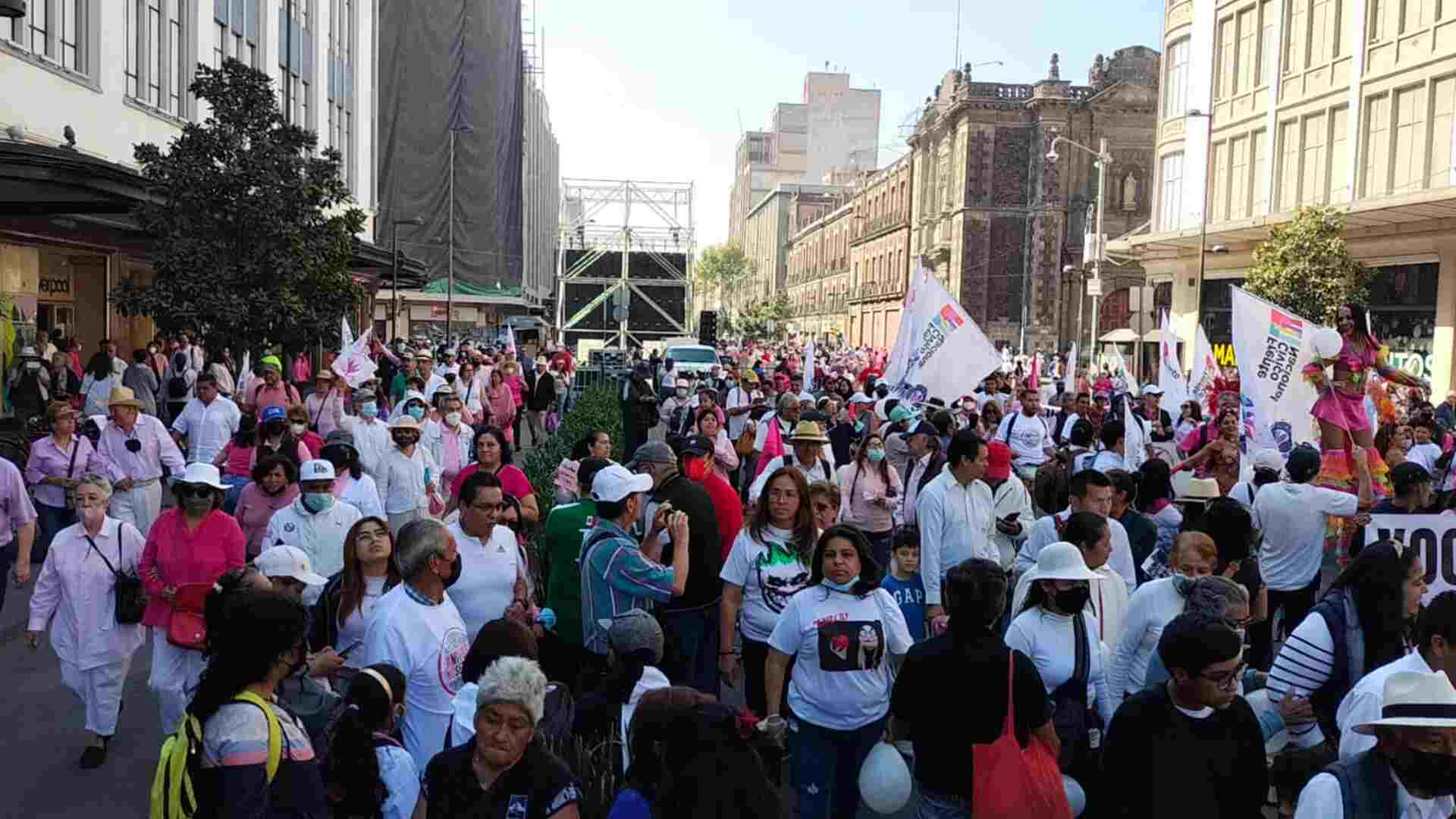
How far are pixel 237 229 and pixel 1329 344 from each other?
14497 mm

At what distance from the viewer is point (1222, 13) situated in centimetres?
3691

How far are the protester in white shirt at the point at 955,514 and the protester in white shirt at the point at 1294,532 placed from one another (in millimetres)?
1711

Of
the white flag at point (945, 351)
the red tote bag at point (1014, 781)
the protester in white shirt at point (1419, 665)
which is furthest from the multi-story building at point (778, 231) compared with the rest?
the protester in white shirt at point (1419, 665)

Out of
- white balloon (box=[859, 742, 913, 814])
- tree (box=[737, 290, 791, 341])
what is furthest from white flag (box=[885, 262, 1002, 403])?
tree (box=[737, 290, 791, 341])

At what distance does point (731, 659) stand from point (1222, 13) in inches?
1397

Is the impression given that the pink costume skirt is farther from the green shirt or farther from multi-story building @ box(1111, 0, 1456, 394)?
multi-story building @ box(1111, 0, 1456, 394)

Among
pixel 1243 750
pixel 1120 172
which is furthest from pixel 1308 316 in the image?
pixel 1120 172

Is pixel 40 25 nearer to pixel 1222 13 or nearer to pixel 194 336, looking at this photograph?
pixel 194 336

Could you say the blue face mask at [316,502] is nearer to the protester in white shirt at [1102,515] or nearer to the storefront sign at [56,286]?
the protester in white shirt at [1102,515]

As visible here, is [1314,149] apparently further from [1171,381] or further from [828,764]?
[828,764]

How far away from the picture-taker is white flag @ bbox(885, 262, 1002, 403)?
12469 mm

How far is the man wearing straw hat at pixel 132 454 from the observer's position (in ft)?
33.5

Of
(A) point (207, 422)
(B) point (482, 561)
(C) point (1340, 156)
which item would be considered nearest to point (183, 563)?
(B) point (482, 561)

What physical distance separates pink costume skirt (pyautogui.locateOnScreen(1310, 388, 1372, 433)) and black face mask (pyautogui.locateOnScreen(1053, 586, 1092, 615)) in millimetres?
4676
